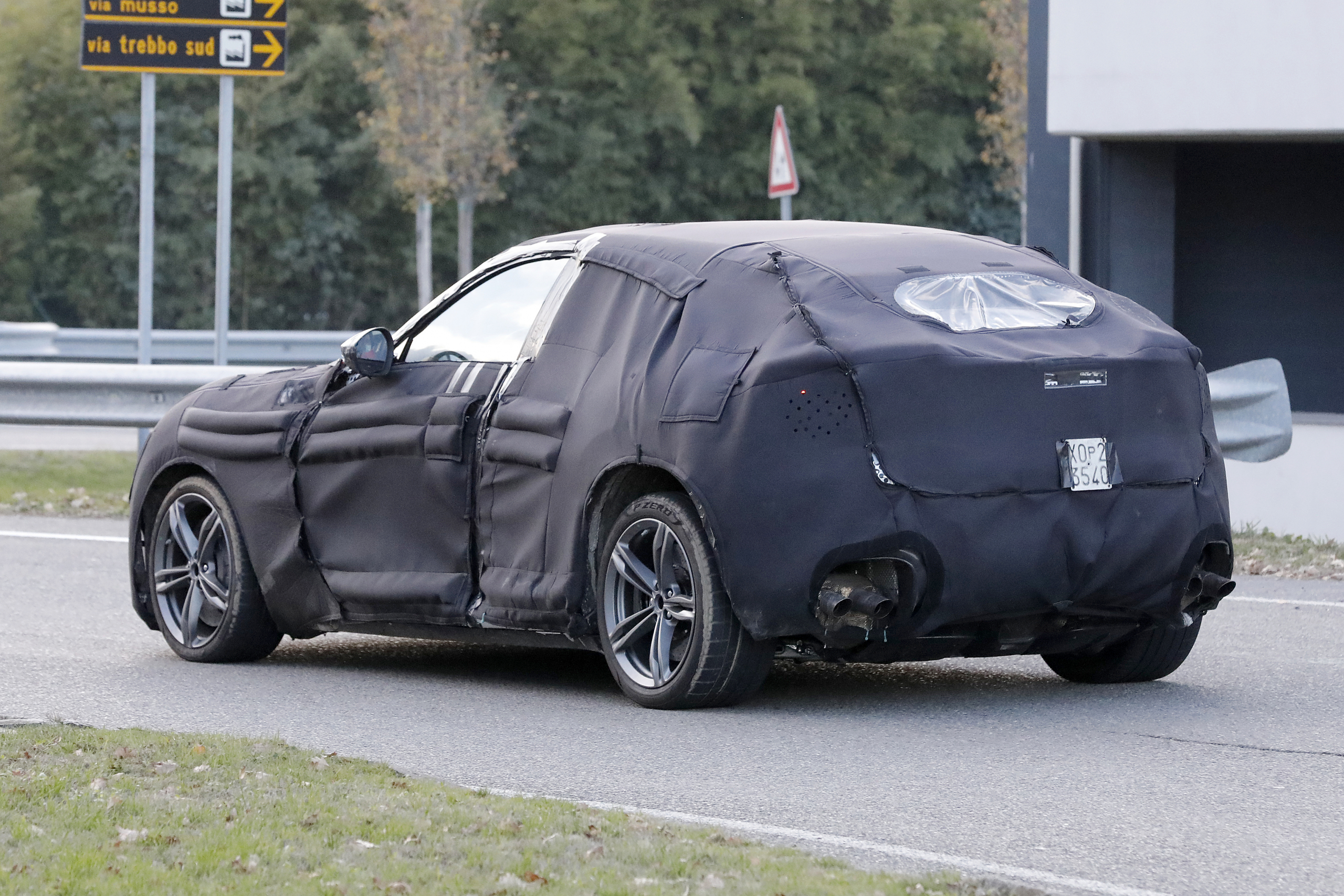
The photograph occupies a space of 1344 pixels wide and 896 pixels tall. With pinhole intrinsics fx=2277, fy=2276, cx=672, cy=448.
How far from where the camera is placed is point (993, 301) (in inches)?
282

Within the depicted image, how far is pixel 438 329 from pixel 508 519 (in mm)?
945

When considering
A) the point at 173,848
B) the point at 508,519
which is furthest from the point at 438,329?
the point at 173,848

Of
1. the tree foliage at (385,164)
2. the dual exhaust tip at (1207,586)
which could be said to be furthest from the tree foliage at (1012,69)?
the dual exhaust tip at (1207,586)

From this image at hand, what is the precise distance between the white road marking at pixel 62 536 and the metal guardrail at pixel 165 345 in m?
14.5

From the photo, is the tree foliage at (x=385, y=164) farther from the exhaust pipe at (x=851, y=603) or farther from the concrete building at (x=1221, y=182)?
the exhaust pipe at (x=851, y=603)

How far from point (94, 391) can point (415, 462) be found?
734 cm

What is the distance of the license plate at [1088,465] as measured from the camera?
6.90 metres

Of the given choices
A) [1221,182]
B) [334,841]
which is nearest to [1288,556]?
[1221,182]

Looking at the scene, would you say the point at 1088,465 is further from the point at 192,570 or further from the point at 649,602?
the point at 192,570

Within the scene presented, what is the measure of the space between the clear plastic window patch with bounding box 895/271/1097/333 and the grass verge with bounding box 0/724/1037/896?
221 cm

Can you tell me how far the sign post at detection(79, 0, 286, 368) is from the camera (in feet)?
52.3

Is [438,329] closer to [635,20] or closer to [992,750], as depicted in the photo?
[992,750]

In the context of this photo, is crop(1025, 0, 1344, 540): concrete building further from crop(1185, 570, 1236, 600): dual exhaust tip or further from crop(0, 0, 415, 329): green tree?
crop(0, 0, 415, 329): green tree

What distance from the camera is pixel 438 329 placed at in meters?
8.14
